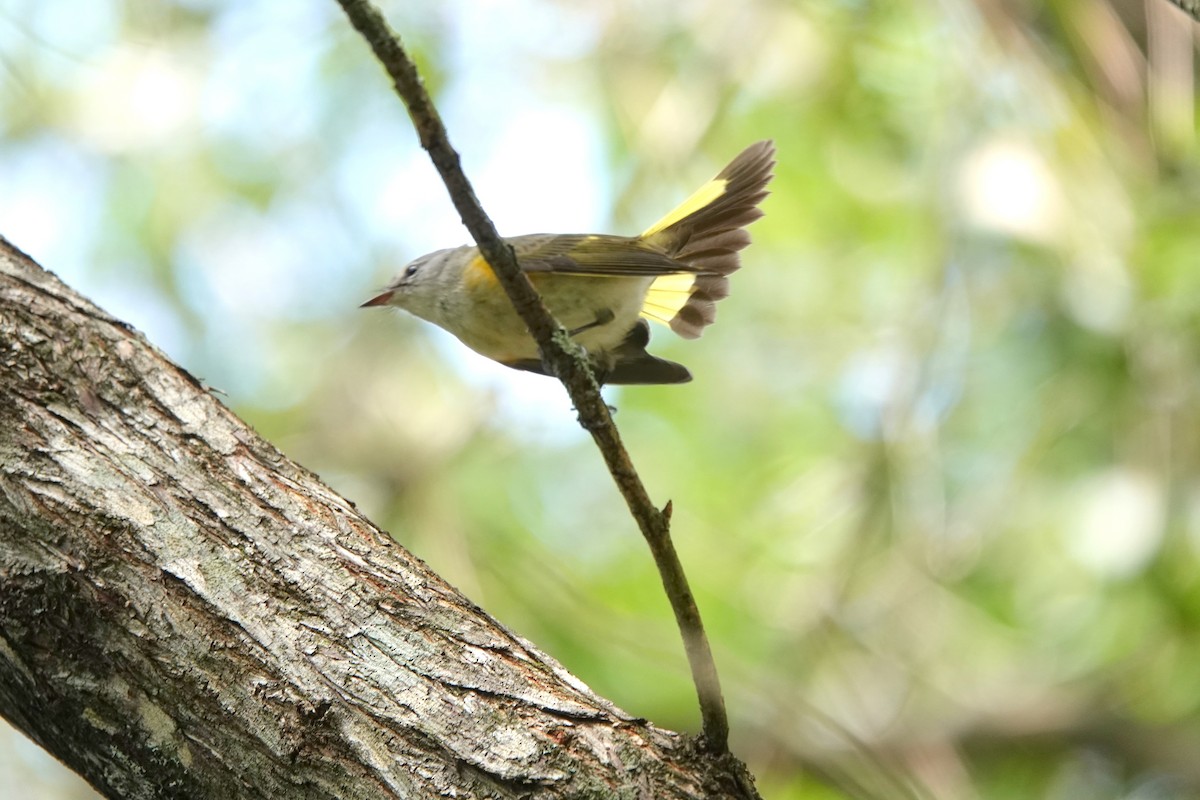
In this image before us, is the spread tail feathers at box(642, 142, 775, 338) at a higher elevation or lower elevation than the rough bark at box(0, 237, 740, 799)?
higher

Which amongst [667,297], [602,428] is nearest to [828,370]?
[667,297]

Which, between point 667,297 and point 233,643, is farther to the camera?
point 667,297

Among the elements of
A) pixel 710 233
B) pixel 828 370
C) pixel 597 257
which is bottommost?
pixel 597 257

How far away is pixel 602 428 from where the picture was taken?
1.99 metres

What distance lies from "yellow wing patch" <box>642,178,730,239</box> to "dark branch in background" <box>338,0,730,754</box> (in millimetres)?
1501

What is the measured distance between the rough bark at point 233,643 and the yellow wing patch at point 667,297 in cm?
182

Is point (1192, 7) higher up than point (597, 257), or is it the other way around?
point (597, 257)

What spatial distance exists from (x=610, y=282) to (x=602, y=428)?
150cm

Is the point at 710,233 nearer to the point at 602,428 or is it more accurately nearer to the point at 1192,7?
the point at 602,428

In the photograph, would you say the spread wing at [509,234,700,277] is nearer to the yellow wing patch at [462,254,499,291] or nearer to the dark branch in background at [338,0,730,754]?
the yellow wing patch at [462,254,499,291]

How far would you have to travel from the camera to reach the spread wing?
3.29 meters

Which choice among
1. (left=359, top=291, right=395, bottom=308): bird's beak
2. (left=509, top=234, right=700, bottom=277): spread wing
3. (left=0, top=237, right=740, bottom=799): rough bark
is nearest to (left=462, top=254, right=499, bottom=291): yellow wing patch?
(left=509, top=234, right=700, bottom=277): spread wing

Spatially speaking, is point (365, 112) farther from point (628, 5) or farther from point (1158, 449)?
point (1158, 449)

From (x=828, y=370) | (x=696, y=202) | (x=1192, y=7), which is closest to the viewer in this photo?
(x=1192, y=7)
